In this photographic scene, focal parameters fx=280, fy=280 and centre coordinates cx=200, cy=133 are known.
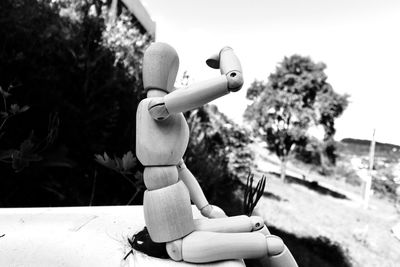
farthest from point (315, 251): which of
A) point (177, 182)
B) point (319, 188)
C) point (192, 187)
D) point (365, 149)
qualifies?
point (365, 149)

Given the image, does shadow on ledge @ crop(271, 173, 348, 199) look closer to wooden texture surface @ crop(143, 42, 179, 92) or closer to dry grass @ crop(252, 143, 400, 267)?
dry grass @ crop(252, 143, 400, 267)

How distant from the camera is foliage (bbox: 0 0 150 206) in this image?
1.93 meters

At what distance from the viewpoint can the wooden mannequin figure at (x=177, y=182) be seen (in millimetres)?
840

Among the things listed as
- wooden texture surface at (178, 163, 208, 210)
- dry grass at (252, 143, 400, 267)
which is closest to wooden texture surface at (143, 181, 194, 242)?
wooden texture surface at (178, 163, 208, 210)

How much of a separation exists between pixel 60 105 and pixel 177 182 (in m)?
1.58

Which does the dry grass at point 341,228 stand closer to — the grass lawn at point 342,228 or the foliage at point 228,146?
the grass lawn at point 342,228

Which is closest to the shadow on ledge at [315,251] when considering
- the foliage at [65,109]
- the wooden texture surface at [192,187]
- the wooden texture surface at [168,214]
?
the foliage at [65,109]

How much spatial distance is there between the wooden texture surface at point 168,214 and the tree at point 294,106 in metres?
8.73

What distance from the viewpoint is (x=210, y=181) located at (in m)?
2.95

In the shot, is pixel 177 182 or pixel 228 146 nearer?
pixel 177 182

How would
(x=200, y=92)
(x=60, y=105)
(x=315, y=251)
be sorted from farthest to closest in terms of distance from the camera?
1. (x=315, y=251)
2. (x=60, y=105)
3. (x=200, y=92)

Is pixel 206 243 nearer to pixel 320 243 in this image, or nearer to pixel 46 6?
pixel 46 6

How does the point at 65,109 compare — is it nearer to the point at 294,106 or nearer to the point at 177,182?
the point at 177,182

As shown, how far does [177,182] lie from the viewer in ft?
3.01
